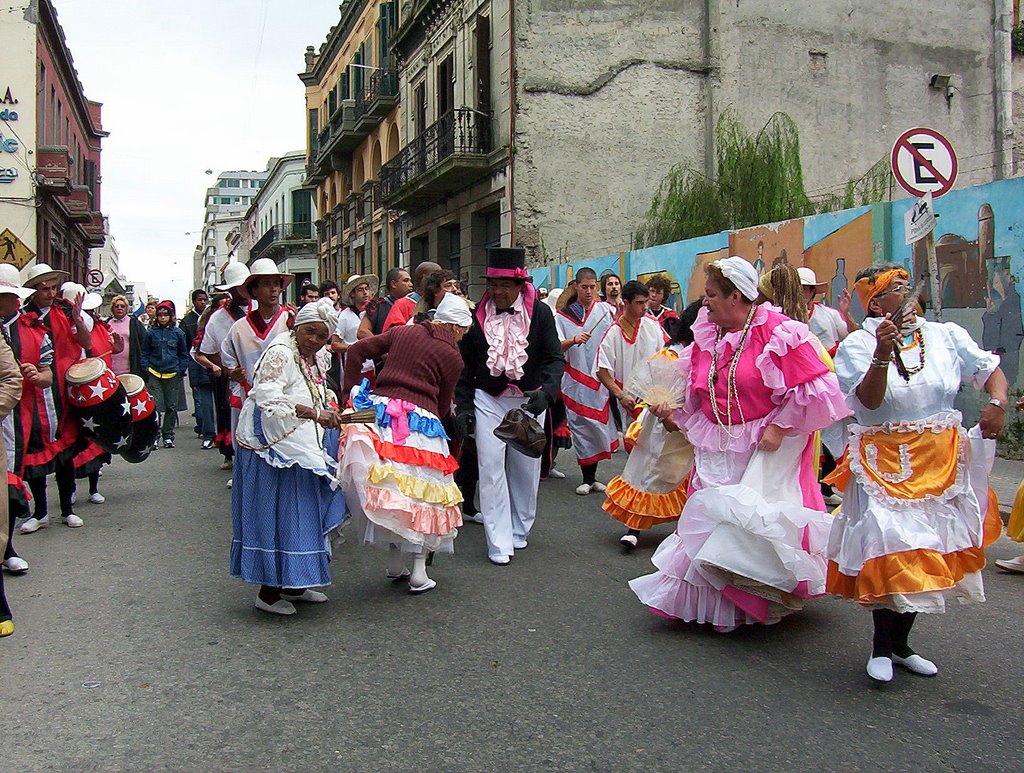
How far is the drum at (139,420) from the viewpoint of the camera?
8.50 meters

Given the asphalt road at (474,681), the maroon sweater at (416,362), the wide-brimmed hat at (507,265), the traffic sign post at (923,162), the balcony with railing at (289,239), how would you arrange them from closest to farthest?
the asphalt road at (474,681) → the maroon sweater at (416,362) → the wide-brimmed hat at (507,265) → the traffic sign post at (923,162) → the balcony with railing at (289,239)

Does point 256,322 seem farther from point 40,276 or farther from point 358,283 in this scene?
point 358,283

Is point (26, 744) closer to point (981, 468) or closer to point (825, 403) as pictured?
point (825, 403)

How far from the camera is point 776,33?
23.8 meters

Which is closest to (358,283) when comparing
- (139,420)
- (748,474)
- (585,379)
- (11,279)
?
(585,379)

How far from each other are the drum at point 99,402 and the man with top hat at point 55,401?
10 cm

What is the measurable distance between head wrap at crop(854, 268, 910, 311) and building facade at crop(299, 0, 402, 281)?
2756 centimetres

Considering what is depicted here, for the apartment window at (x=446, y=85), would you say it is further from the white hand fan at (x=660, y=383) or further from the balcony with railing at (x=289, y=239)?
the balcony with railing at (x=289, y=239)

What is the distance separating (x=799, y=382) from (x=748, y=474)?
1.62 ft

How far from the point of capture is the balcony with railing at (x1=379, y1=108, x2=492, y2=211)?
24203 millimetres

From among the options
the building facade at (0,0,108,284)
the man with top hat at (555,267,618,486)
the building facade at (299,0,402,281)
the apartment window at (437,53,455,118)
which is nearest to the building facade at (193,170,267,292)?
Answer: the building facade at (299,0,402,281)

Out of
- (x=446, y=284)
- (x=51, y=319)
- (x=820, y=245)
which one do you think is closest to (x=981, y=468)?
(x=446, y=284)

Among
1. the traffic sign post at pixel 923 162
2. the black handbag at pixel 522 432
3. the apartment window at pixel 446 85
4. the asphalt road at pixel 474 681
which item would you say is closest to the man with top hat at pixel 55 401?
the asphalt road at pixel 474 681

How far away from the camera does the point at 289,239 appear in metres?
57.0
